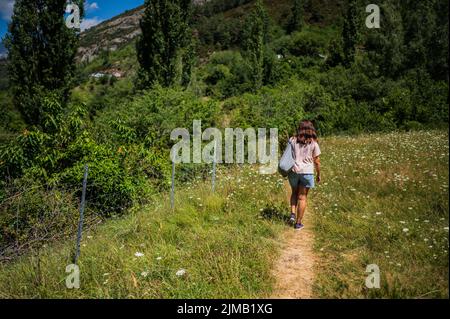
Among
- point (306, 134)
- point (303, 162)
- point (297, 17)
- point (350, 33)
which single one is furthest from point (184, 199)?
point (297, 17)

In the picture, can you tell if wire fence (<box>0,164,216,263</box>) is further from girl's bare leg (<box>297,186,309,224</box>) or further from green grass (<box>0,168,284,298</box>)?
girl's bare leg (<box>297,186,309,224</box>)

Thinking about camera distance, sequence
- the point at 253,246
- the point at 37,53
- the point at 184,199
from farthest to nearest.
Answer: the point at 37,53
the point at 184,199
the point at 253,246

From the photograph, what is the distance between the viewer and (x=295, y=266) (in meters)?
4.32

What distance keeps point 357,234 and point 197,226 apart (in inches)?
103

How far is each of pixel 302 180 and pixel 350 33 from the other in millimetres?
38592

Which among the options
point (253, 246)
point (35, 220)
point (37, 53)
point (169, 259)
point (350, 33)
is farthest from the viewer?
point (350, 33)

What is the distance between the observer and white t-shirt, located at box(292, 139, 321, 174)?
539 centimetres

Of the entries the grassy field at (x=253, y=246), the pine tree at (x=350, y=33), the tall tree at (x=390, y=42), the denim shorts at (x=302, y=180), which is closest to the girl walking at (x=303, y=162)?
the denim shorts at (x=302, y=180)

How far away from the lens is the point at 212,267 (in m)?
4.20

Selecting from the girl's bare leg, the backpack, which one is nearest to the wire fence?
the backpack

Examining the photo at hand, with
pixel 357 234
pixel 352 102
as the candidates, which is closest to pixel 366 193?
pixel 357 234

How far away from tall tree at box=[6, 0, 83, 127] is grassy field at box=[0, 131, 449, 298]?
13.1 m

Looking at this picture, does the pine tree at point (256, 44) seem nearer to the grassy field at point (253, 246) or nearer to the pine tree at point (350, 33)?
the pine tree at point (350, 33)

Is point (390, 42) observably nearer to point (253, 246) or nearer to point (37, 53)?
point (37, 53)
